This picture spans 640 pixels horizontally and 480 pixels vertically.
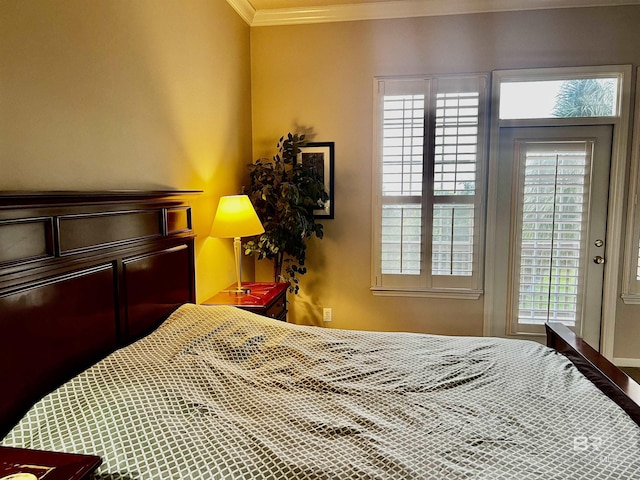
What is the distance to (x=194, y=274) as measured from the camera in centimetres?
250

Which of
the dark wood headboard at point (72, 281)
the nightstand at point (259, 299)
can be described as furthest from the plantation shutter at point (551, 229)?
the dark wood headboard at point (72, 281)

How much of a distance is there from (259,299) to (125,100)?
1354mm

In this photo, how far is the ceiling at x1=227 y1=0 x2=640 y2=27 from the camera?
318cm

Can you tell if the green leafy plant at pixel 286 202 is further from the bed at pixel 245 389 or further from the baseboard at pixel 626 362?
the baseboard at pixel 626 362

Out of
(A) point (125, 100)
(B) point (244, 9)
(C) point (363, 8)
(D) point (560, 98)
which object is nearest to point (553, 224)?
(D) point (560, 98)

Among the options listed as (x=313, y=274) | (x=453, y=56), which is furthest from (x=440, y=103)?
(x=313, y=274)

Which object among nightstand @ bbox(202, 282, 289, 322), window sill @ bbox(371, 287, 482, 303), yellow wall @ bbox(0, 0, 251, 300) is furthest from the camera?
window sill @ bbox(371, 287, 482, 303)

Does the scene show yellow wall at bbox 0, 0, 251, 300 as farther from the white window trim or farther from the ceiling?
the white window trim

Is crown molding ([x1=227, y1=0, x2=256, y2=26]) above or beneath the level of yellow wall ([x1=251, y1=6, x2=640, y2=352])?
above

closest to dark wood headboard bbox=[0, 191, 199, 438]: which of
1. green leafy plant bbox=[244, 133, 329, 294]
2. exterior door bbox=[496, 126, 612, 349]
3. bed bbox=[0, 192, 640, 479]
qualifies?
bed bbox=[0, 192, 640, 479]

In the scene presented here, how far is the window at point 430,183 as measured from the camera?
3.37 meters

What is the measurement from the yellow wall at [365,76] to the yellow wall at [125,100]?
18.3 inches

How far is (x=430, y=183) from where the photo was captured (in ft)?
11.3

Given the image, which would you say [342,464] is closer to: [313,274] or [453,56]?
[313,274]
